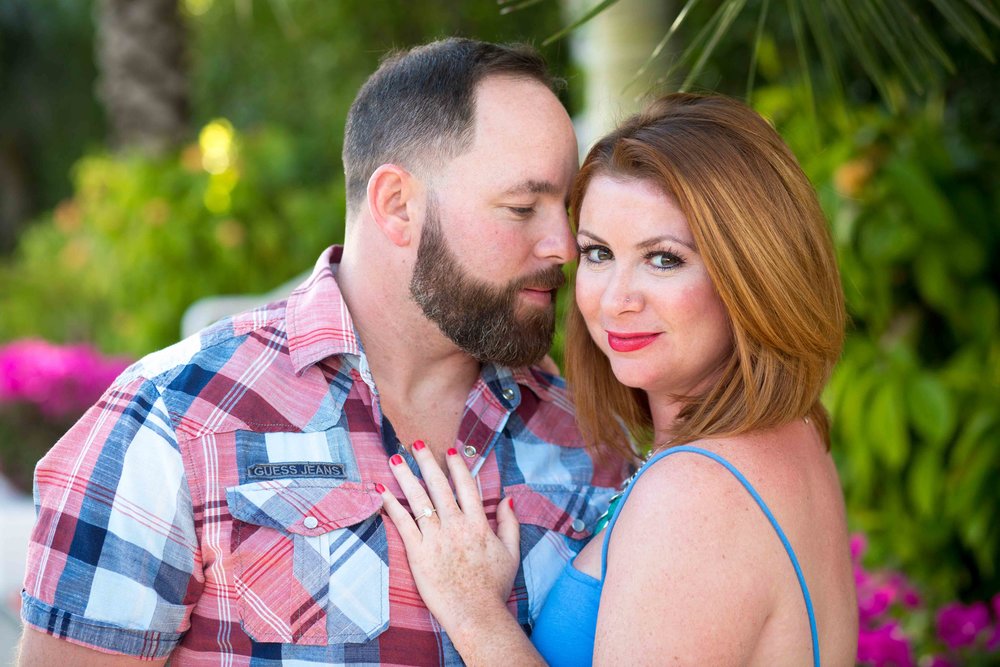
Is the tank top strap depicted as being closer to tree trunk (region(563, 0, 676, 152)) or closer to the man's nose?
the man's nose

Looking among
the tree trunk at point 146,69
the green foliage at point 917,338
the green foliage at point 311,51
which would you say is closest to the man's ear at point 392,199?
the green foliage at point 917,338

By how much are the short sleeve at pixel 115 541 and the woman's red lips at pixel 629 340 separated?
0.78 m

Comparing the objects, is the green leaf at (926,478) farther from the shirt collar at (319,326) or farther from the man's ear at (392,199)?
the shirt collar at (319,326)

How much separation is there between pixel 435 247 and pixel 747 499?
86 centimetres

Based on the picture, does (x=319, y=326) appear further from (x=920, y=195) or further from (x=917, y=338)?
(x=917, y=338)

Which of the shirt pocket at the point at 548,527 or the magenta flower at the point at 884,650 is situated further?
the magenta flower at the point at 884,650

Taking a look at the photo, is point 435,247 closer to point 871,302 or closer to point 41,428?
point 871,302

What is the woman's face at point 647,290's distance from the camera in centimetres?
189

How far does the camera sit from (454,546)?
2.01 meters

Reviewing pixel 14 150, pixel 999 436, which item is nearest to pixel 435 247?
pixel 999 436

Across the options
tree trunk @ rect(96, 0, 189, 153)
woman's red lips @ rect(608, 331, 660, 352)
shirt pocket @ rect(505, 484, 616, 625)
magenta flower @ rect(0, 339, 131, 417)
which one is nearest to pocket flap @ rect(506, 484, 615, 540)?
shirt pocket @ rect(505, 484, 616, 625)

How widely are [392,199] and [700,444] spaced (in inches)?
34.4

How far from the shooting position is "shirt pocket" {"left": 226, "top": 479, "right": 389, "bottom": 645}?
1905 millimetres

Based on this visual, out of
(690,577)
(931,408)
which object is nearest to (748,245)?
(690,577)
